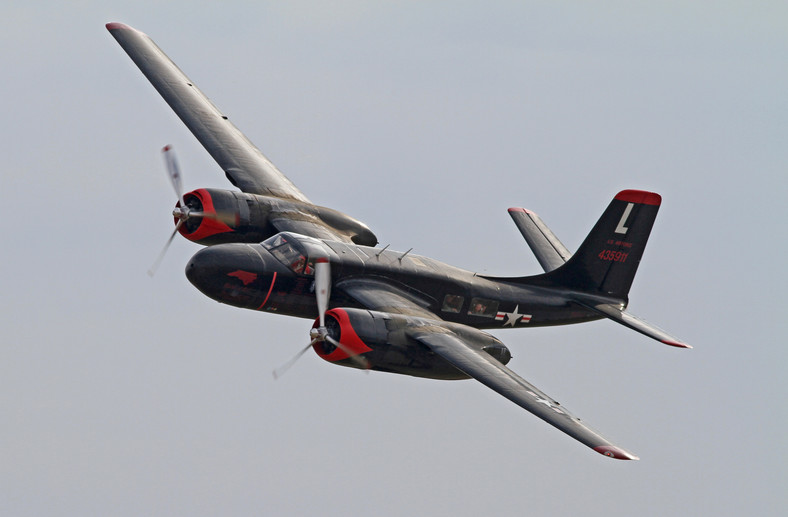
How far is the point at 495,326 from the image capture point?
5522cm

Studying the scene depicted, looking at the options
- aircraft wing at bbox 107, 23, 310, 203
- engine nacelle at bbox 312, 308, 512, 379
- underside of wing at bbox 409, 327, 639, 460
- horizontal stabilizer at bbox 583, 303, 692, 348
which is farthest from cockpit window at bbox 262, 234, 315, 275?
horizontal stabilizer at bbox 583, 303, 692, 348

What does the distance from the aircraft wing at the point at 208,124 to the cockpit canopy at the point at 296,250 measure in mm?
5785

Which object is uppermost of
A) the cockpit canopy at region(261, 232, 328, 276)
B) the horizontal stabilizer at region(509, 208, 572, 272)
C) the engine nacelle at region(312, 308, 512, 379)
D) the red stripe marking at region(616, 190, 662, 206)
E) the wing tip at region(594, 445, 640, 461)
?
the red stripe marking at region(616, 190, 662, 206)

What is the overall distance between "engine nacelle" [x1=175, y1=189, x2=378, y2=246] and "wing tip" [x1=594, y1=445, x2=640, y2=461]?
17058 mm

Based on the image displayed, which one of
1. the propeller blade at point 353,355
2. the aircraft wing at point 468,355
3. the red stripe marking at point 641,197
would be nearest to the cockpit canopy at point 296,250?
the aircraft wing at point 468,355

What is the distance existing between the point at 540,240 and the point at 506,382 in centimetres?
1488

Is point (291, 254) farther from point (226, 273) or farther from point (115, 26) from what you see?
point (115, 26)

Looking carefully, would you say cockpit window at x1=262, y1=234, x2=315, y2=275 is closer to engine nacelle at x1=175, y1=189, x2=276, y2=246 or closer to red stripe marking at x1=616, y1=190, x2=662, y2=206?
engine nacelle at x1=175, y1=189, x2=276, y2=246

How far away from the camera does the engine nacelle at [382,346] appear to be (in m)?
46.8

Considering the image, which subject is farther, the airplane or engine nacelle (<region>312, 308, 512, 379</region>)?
the airplane

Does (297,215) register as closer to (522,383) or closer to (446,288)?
(446,288)

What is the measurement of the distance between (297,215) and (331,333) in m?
10.2

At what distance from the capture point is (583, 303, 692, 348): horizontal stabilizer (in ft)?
176

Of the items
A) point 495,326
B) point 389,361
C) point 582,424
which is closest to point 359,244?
point 495,326
